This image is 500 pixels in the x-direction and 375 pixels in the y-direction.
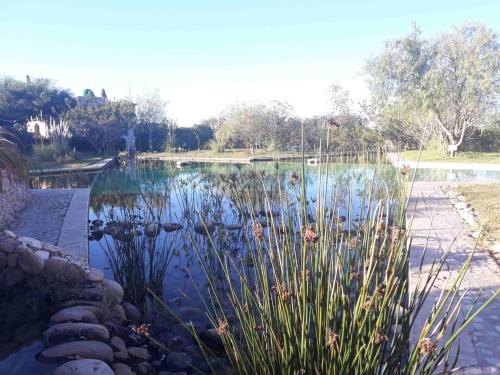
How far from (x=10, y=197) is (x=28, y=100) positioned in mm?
16296

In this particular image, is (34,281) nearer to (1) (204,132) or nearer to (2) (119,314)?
(2) (119,314)

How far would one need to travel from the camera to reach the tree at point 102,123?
16.4 metres

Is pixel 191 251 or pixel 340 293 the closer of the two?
pixel 340 293

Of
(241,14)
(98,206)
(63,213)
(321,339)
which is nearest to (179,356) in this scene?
(321,339)

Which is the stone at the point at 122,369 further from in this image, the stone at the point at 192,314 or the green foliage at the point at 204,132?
the green foliage at the point at 204,132

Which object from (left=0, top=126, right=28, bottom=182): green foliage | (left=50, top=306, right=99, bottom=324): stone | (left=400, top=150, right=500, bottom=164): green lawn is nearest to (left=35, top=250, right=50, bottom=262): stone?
(left=50, top=306, right=99, bottom=324): stone

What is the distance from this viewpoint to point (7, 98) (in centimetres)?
1820

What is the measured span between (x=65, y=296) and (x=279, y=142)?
15181 millimetres

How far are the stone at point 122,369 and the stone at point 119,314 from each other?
55 centimetres

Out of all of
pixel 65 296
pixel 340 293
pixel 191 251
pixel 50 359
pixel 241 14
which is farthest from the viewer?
pixel 241 14

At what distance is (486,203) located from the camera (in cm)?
546

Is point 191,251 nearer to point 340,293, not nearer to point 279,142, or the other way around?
point 340,293

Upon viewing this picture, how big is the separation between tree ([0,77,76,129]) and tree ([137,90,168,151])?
3589 mm

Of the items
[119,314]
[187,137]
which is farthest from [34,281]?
[187,137]
